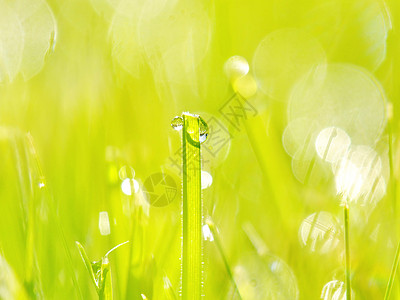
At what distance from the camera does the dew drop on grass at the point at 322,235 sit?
814mm

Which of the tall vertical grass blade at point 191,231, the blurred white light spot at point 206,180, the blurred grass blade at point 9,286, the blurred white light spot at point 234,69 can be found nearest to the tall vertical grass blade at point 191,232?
the tall vertical grass blade at point 191,231

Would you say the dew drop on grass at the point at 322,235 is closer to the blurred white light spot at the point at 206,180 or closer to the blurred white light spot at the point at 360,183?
the blurred white light spot at the point at 360,183

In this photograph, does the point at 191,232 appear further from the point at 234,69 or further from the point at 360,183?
the point at 234,69

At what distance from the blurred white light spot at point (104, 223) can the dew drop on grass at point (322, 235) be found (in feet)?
1.01

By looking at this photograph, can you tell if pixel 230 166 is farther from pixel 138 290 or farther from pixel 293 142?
pixel 138 290

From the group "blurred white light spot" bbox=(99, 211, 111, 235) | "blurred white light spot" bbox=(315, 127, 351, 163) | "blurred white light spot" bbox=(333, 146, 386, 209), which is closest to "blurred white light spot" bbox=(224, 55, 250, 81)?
"blurred white light spot" bbox=(315, 127, 351, 163)

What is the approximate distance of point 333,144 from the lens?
136 cm

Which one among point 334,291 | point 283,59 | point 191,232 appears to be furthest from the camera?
point 283,59

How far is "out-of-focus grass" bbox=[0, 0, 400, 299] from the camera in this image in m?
0.71

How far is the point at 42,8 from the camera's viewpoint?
254 cm

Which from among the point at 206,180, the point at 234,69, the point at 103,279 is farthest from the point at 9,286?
the point at 234,69

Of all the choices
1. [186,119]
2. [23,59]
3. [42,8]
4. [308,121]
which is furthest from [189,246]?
[42,8]

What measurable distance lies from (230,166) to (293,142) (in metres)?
0.30

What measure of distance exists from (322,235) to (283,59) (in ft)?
4.40
